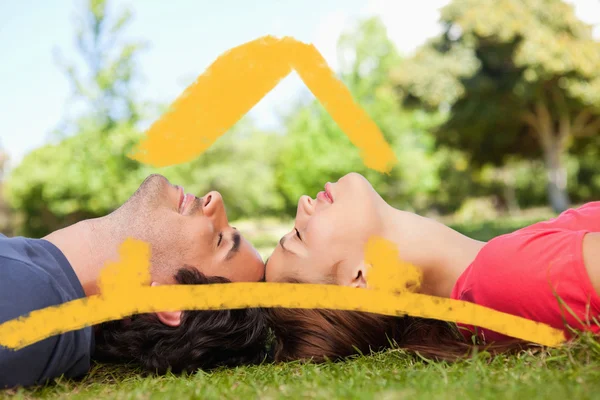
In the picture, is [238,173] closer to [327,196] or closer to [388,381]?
[327,196]

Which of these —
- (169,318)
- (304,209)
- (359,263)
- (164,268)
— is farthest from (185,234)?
(359,263)

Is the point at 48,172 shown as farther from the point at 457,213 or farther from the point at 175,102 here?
the point at 457,213

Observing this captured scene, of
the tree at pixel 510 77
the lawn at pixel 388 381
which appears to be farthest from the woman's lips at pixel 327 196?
the tree at pixel 510 77

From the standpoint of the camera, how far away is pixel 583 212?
3.18 m

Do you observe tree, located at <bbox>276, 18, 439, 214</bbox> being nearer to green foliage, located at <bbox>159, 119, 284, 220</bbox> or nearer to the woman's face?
green foliage, located at <bbox>159, 119, 284, 220</bbox>

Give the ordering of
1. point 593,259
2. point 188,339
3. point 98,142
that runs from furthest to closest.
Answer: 1. point 98,142
2. point 188,339
3. point 593,259

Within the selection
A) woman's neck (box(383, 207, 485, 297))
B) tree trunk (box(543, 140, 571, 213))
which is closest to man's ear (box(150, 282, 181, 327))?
Answer: woman's neck (box(383, 207, 485, 297))

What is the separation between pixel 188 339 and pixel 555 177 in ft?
70.0

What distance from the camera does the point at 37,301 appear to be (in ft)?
8.32

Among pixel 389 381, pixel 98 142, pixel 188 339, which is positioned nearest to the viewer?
pixel 389 381

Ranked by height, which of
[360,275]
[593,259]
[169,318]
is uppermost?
[169,318]

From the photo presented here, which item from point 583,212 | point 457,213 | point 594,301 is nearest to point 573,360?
point 594,301

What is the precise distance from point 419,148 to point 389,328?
28.4 metres

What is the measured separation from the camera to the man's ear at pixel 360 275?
9.81 ft
